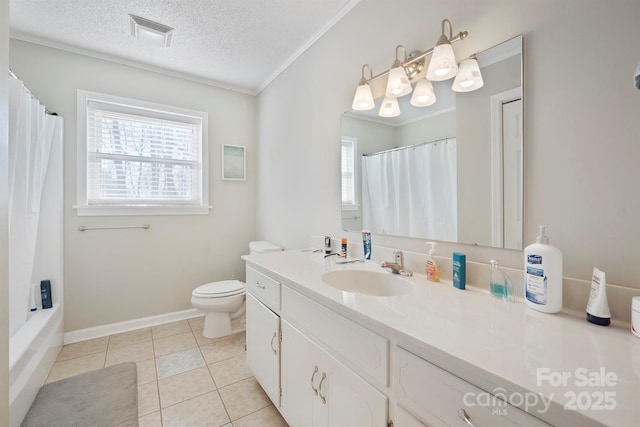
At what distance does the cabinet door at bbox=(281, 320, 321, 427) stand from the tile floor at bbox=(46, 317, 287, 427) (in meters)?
0.30

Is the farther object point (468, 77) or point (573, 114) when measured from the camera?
point (468, 77)

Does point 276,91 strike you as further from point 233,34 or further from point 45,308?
point 45,308

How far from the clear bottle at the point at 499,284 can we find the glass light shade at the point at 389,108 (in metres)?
0.89

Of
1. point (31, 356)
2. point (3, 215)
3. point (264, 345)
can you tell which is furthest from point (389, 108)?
point (31, 356)

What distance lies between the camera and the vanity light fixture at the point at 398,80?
135cm

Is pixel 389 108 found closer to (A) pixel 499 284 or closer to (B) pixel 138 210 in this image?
(A) pixel 499 284

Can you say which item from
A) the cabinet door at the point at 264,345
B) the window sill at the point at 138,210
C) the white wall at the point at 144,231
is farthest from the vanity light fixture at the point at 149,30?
the cabinet door at the point at 264,345

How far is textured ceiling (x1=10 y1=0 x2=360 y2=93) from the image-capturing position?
69.1 inches

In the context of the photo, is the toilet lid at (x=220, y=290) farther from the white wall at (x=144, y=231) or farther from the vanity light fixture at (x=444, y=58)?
the vanity light fixture at (x=444, y=58)

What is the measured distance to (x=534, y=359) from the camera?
57 centimetres

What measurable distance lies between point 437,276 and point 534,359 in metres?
0.61

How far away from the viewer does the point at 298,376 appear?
121cm

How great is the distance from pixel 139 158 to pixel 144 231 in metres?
0.69

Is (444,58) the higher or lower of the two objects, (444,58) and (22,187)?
the higher
